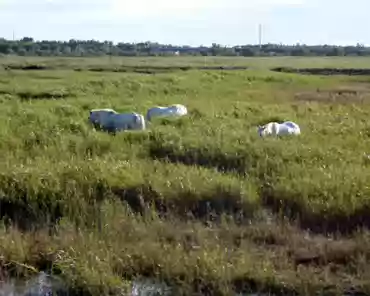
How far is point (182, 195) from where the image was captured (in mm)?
9109

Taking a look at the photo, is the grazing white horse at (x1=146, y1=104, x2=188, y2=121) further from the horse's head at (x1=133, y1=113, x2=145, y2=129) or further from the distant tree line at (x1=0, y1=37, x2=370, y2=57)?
the distant tree line at (x1=0, y1=37, x2=370, y2=57)

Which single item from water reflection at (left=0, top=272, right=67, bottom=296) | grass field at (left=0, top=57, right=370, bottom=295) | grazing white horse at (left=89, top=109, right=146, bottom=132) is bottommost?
water reflection at (left=0, top=272, right=67, bottom=296)

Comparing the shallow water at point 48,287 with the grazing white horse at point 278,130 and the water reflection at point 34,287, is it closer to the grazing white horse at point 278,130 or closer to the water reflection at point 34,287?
the water reflection at point 34,287

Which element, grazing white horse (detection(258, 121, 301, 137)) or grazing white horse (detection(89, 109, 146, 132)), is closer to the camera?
grazing white horse (detection(258, 121, 301, 137))

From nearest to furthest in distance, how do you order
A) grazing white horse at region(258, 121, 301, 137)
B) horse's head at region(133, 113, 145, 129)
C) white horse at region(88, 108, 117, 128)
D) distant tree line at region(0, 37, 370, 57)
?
grazing white horse at region(258, 121, 301, 137) < horse's head at region(133, 113, 145, 129) < white horse at region(88, 108, 117, 128) < distant tree line at region(0, 37, 370, 57)

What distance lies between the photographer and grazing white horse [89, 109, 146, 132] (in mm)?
15406

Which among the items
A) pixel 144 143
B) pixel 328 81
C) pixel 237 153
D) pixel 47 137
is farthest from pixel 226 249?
pixel 328 81

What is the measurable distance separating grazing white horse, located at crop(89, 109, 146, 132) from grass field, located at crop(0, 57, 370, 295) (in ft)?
3.17

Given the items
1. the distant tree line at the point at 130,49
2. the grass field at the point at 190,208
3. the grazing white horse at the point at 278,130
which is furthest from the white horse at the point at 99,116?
the distant tree line at the point at 130,49

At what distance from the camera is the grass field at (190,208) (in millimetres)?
6660

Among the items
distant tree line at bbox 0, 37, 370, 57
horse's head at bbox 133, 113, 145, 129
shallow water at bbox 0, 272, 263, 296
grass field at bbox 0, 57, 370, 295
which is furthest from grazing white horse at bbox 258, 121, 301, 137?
distant tree line at bbox 0, 37, 370, 57

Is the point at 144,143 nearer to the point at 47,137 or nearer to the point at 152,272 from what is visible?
the point at 47,137

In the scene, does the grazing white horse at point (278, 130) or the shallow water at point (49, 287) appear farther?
the grazing white horse at point (278, 130)

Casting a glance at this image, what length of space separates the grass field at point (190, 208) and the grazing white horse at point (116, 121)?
3.17 feet
